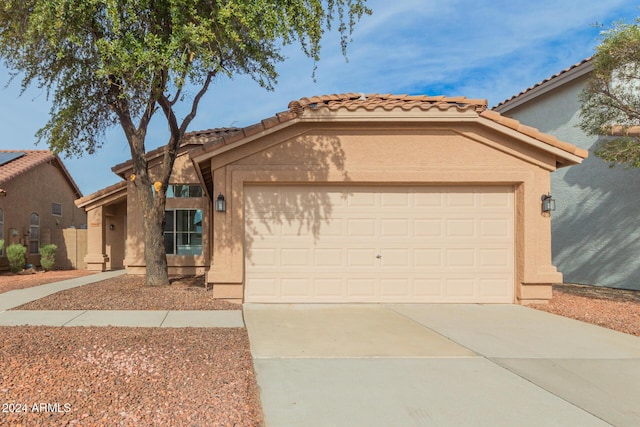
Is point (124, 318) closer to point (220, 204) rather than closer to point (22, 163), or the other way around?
point (220, 204)

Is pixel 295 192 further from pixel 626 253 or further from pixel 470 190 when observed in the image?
pixel 626 253

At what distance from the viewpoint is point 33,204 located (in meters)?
18.5

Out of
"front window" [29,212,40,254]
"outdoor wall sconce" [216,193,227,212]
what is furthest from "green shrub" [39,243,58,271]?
"outdoor wall sconce" [216,193,227,212]

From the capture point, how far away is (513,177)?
8.90 metres

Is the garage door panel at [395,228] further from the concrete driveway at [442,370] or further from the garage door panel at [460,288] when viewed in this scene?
the concrete driveway at [442,370]

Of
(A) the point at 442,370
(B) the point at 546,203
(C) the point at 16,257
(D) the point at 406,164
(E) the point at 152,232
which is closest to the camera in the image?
(A) the point at 442,370

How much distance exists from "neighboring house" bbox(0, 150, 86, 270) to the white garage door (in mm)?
12144

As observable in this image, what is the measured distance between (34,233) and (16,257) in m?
3.58

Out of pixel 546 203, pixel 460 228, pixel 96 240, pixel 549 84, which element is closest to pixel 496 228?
pixel 460 228

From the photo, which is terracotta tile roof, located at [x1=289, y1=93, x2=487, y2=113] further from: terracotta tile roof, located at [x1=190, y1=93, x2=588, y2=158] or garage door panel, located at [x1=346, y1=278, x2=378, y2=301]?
garage door panel, located at [x1=346, y1=278, x2=378, y2=301]

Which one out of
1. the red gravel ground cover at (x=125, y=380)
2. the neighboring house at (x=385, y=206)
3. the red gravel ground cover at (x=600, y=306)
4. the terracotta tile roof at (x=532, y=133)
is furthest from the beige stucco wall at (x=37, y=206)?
the red gravel ground cover at (x=600, y=306)

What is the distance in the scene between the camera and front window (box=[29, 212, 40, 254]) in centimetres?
1792

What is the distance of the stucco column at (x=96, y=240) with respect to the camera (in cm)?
1595

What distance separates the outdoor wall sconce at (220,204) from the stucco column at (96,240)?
9340mm
